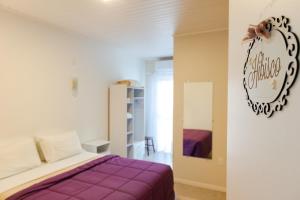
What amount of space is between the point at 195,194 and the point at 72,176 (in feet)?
6.16

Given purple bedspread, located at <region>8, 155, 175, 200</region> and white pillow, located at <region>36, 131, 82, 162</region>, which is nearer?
purple bedspread, located at <region>8, 155, 175, 200</region>

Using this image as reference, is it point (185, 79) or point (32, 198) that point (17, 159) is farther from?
point (185, 79)

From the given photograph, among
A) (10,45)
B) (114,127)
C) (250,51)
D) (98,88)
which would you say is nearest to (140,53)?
(98,88)

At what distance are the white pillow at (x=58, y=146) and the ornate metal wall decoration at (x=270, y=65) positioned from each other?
274 cm

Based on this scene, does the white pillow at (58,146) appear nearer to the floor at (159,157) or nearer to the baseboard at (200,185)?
the baseboard at (200,185)

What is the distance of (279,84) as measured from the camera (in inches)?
28.7

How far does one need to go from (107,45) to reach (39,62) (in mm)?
1609

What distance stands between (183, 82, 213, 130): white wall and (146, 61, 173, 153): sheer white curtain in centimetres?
194

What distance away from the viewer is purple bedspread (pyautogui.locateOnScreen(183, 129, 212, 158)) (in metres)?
3.51

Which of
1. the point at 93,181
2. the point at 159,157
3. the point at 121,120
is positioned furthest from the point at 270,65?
the point at 159,157

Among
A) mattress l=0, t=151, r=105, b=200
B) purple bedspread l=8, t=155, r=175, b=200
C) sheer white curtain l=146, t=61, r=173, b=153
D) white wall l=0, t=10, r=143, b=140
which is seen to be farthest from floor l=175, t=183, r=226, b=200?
sheer white curtain l=146, t=61, r=173, b=153

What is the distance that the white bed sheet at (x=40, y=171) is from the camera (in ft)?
7.31

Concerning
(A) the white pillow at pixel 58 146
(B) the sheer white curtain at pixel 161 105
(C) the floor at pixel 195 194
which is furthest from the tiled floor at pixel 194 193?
(B) the sheer white curtain at pixel 161 105

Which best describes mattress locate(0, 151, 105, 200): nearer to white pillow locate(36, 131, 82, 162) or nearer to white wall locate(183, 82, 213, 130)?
white pillow locate(36, 131, 82, 162)
